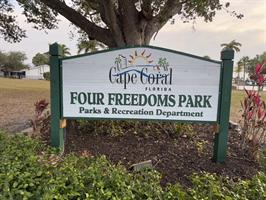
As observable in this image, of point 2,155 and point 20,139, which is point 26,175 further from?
point 20,139

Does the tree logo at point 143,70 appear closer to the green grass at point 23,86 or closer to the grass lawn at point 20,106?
the grass lawn at point 20,106

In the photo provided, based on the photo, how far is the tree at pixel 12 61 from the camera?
3428 inches

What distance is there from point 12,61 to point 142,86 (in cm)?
9386

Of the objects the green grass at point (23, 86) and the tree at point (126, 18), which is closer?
the tree at point (126, 18)

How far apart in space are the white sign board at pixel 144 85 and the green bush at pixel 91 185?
99 centimetres

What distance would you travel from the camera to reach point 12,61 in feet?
290

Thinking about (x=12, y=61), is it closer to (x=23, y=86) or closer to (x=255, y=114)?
Result: (x=23, y=86)

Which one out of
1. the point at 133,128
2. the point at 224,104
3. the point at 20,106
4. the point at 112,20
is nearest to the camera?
the point at 224,104

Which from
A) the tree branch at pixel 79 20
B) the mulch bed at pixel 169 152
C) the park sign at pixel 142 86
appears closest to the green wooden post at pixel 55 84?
the park sign at pixel 142 86

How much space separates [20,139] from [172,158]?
2.14 m

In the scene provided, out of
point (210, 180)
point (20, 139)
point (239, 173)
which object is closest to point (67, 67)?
point (20, 139)

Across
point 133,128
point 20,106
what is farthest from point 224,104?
point 20,106

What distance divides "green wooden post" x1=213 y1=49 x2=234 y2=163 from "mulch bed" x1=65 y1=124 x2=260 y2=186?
0.59 feet

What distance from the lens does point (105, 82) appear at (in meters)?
3.80
